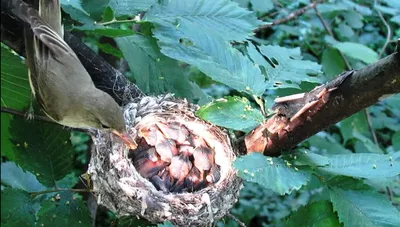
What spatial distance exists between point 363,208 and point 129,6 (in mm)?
868

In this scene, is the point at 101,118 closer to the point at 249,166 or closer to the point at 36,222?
the point at 36,222

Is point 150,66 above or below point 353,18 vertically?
above

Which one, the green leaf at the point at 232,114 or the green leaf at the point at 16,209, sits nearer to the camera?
the green leaf at the point at 232,114

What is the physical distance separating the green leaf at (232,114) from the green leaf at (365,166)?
8.4 inches

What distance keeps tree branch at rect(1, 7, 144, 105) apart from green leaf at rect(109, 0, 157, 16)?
0.17m

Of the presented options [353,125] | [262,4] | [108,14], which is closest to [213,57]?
[108,14]

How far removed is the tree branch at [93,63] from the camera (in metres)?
1.52

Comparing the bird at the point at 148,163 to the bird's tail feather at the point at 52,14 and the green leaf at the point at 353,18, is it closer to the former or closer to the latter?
the bird's tail feather at the point at 52,14

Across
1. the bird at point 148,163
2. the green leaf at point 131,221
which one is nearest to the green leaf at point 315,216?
the green leaf at point 131,221

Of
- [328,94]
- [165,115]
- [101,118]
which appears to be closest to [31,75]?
[101,118]

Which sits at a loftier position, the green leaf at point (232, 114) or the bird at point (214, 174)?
the green leaf at point (232, 114)

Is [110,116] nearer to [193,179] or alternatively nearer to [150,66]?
[150,66]

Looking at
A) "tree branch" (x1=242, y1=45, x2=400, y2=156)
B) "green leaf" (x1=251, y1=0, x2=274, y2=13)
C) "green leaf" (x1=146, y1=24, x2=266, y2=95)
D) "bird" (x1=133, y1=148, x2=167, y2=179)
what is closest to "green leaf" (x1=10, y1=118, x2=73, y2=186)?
"bird" (x1=133, y1=148, x2=167, y2=179)

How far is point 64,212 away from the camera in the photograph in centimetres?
152
